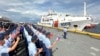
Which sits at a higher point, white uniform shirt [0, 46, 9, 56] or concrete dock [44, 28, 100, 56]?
white uniform shirt [0, 46, 9, 56]

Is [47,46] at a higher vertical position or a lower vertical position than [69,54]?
higher

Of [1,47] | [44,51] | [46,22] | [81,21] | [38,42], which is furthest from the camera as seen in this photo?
[46,22]

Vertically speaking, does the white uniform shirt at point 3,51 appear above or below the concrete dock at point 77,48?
above

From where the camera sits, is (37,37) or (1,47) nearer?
(1,47)

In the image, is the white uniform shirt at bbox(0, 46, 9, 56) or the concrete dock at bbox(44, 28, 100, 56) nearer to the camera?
the white uniform shirt at bbox(0, 46, 9, 56)

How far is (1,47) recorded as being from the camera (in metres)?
9.10

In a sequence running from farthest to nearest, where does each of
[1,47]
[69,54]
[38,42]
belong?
[69,54] < [38,42] < [1,47]

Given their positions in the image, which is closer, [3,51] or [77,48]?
[3,51]

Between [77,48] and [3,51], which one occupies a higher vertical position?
[3,51]

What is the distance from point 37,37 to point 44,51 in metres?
1.03

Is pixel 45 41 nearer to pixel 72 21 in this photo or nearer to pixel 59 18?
pixel 72 21

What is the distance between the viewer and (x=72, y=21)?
67.4 m

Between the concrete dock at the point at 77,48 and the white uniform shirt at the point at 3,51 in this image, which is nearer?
the white uniform shirt at the point at 3,51

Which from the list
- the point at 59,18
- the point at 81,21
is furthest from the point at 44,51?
the point at 59,18
